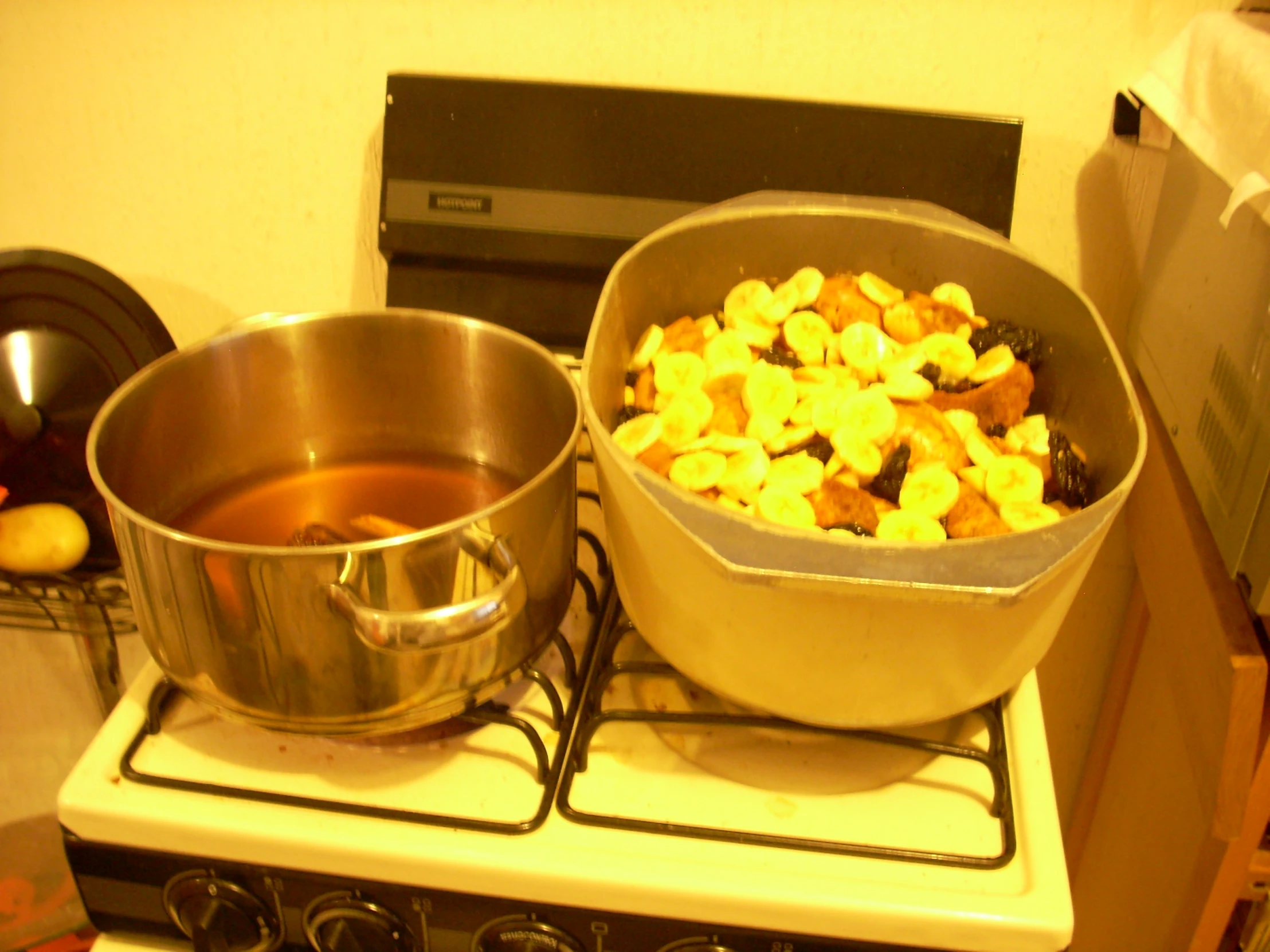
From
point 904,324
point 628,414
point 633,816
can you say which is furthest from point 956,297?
point 633,816

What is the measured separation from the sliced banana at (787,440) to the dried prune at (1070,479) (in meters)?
0.15

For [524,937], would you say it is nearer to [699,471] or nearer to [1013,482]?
[699,471]

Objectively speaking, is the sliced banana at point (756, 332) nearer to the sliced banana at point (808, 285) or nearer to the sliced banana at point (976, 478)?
the sliced banana at point (808, 285)

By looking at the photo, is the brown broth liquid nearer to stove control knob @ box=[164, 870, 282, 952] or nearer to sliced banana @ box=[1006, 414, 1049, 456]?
stove control knob @ box=[164, 870, 282, 952]

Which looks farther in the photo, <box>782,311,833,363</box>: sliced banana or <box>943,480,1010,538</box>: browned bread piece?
<box>782,311,833,363</box>: sliced banana

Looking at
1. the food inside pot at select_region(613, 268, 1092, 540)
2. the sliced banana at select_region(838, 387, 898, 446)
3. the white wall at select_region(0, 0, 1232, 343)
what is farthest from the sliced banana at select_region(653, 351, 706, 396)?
the white wall at select_region(0, 0, 1232, 343)

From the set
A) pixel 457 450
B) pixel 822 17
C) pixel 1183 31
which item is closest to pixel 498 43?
pixel 822 17

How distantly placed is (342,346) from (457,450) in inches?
4.5

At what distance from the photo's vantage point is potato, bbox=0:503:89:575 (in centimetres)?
86

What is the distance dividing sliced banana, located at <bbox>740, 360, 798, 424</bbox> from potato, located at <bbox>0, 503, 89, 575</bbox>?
2.00ft

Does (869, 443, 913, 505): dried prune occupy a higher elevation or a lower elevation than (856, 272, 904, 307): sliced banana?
lower

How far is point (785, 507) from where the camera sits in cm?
61

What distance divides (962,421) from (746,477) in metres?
0.17

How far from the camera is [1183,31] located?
769mm
